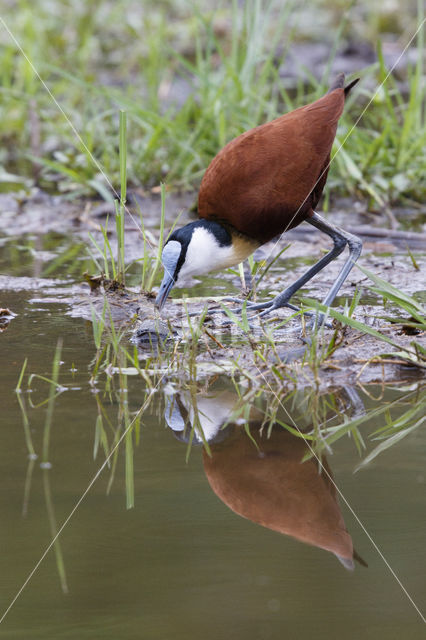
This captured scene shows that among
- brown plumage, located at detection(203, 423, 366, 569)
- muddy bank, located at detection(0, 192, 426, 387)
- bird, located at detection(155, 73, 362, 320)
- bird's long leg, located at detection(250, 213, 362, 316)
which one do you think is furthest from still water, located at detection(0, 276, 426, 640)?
bird's long leg, located at detection(250, 213, 362, 316)

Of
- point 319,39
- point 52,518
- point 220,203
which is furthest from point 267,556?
point 319,39

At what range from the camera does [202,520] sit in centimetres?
232

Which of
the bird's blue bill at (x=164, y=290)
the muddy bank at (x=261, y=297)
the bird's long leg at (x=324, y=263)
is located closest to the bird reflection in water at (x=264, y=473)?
the muddy bank at (x=261, y=297)

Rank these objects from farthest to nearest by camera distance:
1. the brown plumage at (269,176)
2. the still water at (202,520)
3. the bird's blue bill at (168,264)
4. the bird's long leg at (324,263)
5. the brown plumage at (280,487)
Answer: the bird's long leg at (324,263) → the bird's blue bill at (168,264) → the brown plumage at (269,176) → the brown plumage at (280,487) → the still water at (202,520)

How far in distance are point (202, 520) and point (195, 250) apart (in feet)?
5.87

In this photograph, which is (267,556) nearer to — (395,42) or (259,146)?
(259,146)

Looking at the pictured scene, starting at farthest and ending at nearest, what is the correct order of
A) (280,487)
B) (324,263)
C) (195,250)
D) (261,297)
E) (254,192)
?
(261,297), (324,263), (195,250), (254,192), (280,487)

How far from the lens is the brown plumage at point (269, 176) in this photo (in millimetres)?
3820

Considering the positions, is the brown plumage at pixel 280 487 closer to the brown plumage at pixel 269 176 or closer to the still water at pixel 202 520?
the still water at pixel 202 520

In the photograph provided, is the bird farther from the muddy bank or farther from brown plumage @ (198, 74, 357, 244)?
the muddy bank

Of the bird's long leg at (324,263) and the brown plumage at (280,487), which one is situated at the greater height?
the bird's long leg at (324,263)

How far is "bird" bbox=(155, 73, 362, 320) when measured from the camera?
3.83 meters

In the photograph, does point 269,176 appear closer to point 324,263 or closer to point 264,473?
point 324,263

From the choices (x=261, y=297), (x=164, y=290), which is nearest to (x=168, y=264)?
(x=164, y=290)
